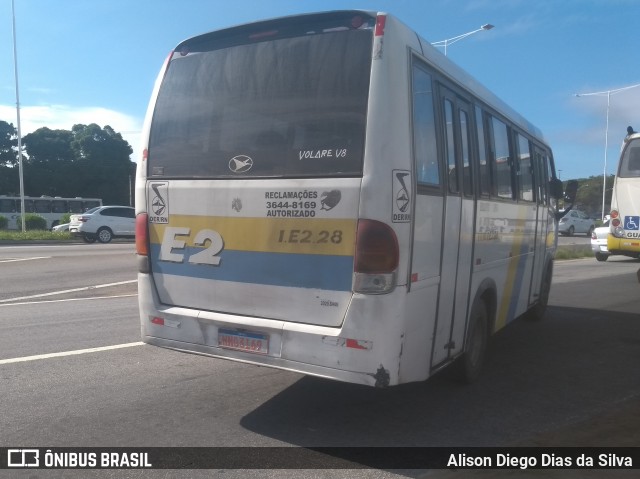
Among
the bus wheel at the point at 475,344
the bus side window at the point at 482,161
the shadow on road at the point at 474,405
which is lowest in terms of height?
the shadow on road at the point at 474,405

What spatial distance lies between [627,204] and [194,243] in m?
10.5

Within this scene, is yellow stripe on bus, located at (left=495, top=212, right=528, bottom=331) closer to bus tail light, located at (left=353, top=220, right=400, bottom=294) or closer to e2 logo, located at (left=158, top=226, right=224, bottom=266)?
bus tail light, located at (left=353, top=220, right=400, bottom=294)

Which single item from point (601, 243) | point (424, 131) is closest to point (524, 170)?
Result: point (424, 131)

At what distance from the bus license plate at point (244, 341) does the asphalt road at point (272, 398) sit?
0.67m

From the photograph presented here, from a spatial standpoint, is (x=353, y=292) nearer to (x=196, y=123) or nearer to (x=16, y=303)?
(x=196, y=123)

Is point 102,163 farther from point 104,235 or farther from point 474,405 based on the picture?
point 474,405

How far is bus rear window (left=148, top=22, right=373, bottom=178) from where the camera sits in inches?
172

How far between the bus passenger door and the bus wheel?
0.31 metres

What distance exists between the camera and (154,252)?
5.15 metres

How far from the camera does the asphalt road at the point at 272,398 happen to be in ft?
15.0

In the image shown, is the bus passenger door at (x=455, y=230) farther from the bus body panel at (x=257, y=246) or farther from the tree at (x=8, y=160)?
the tree at (x=8, y=160)

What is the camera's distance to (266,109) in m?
4.72

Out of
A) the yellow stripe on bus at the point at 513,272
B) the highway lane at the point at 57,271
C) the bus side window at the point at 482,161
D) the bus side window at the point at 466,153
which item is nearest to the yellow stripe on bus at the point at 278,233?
the bus side window at the point at 466,153

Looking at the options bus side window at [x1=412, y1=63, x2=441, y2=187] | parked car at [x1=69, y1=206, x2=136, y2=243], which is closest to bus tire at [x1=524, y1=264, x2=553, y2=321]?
bus side window at [x1=412, y1=63, x2=441, y2=187]
